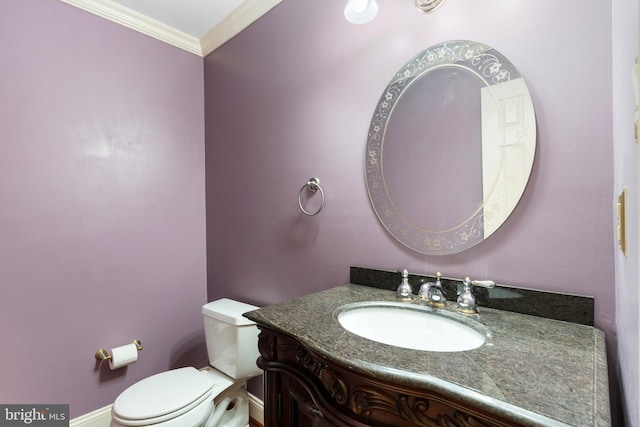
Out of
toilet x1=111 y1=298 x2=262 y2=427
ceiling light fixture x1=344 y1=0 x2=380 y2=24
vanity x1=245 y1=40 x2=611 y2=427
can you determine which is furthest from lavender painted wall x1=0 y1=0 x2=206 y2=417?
ceiling light fixture x1=344 y1=0 x2=380 y2=24

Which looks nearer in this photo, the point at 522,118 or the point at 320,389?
the point at 320,389

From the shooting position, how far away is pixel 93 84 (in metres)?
1.75

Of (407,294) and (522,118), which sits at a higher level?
(522,118)

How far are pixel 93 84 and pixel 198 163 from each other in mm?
757

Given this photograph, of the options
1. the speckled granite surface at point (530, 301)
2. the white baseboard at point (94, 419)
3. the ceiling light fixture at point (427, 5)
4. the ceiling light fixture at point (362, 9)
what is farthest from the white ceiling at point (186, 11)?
the white baseboard at point (94, 419)

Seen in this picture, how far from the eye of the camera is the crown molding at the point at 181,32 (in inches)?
69.0

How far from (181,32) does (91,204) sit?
1351mm

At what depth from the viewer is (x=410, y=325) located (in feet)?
3.23

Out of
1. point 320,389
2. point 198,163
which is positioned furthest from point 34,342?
point 320,389

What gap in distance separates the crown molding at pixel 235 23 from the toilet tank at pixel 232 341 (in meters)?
1.79

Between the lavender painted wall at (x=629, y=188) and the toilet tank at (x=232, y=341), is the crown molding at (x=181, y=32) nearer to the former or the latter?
the lavender painted wall at (x=629, y=188)

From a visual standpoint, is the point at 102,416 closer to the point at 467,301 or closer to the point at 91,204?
the point at 91,204

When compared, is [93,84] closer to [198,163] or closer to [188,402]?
[198,163]

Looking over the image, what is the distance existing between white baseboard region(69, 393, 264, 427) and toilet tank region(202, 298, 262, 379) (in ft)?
1.08
